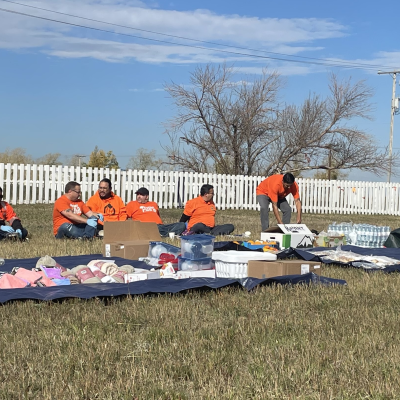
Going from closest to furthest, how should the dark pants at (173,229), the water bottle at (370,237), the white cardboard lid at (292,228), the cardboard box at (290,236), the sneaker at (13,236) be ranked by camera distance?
1. the cardboard box at (290,236)
2. the white cardboard lid at (292,228)
3. the sneaker at (13,236)
4. the water bottle at (370,237)
5. the dark pants at (173,229)

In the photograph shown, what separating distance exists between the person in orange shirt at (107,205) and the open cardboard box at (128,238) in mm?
2381

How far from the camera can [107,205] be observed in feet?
41.1

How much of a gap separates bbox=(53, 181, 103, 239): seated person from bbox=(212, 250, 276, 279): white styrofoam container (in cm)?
460

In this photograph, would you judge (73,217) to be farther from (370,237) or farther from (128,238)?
(370,237)

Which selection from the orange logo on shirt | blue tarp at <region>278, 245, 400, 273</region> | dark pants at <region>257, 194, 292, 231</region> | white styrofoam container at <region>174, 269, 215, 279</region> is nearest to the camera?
white styrofoam container at <region>174, 269, 215, 279</region>

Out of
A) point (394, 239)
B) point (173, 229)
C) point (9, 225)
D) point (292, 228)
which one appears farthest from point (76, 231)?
point (394, 239)

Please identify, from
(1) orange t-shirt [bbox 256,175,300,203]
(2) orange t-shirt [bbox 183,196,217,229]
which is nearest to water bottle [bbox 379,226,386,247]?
(1) orange t-shirt [bbox 256,175,300,203]

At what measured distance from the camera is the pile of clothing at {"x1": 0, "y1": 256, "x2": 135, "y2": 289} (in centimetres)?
645

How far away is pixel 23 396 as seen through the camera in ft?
11.4

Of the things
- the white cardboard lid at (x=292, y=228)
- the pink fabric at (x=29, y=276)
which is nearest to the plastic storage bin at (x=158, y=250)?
the pink fabric at (x=29, y=276)

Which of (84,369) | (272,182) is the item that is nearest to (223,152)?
(272,182)

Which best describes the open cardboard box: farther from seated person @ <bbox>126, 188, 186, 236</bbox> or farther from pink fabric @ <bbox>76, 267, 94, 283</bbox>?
seated person @ <bbox>126, 188, 186, 236</bbox>

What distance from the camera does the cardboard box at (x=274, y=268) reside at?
7.24 meters

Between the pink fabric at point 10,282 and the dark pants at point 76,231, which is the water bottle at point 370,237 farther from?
the pink fabric at point 10,282
